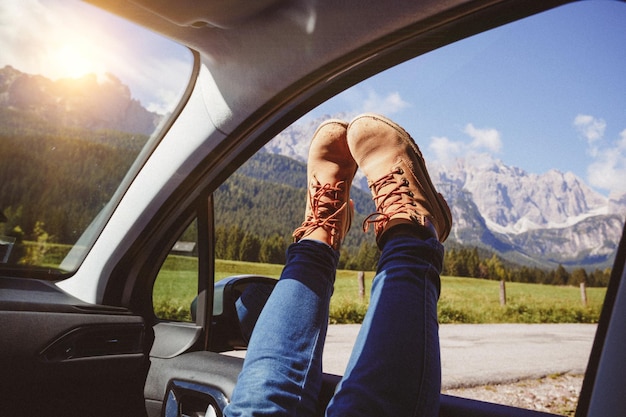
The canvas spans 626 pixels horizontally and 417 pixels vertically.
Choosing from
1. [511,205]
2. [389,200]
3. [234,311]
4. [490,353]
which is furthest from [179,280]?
[511,205]

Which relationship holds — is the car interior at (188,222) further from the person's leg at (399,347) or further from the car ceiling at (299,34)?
the person's leg at (399,347)

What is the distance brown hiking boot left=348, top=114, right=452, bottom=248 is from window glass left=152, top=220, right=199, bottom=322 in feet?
2.85

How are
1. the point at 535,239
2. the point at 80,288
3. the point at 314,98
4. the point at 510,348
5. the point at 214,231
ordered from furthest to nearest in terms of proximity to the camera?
the point at 535,239 → the point at 510,348 → the point at 214,231 → the point at 80,288 → the point at 314,98

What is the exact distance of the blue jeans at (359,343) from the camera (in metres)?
0.93

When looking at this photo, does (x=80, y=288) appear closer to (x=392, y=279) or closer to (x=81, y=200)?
(x=81, y=200)

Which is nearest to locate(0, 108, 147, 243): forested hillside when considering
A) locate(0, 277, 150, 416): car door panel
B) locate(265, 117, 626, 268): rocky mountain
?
locate(0, 277, 150, 416): car door panel

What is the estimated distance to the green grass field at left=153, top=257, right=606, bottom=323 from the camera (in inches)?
76.2

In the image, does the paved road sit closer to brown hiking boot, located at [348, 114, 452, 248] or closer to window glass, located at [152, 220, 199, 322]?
window glass, located at [152, 220, 199, 322]

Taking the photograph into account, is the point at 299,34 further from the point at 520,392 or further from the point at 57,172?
the point at 520,392

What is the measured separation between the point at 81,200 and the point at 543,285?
29812 mm

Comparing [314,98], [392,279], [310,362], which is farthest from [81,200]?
[392,279]

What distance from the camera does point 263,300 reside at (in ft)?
5.82

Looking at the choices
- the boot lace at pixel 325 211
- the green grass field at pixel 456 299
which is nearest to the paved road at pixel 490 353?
the green grass field at pixel 456 299

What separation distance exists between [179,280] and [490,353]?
16.6 metres
